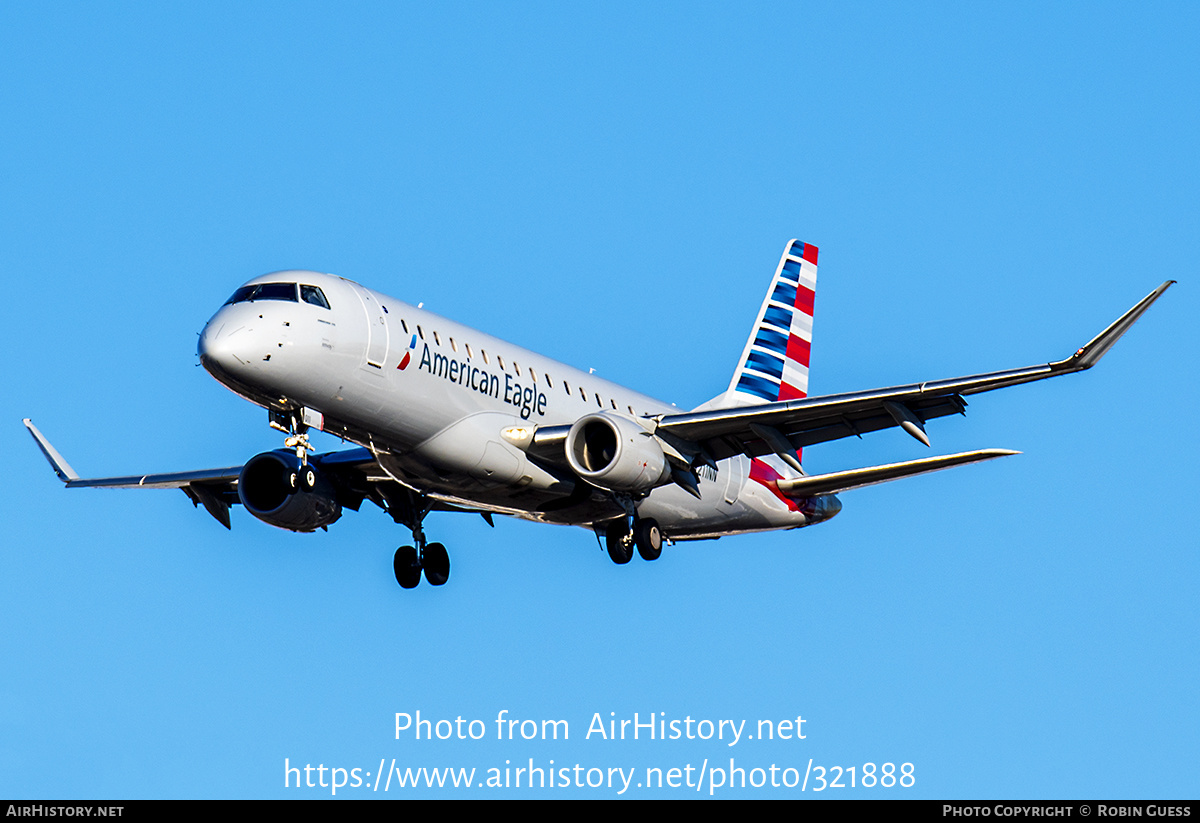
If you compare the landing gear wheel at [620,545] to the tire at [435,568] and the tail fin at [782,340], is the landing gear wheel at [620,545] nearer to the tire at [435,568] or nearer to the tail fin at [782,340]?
the tire at [435,568]

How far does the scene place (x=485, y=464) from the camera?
34844 millimetres

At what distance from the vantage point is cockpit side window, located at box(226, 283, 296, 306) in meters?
32.2

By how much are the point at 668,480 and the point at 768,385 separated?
441 inches

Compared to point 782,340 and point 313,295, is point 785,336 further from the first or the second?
point 313,295

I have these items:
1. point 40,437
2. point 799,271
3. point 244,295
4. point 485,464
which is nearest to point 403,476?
point 485,464

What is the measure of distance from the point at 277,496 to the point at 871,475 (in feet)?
44.5

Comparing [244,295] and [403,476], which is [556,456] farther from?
[244,295]

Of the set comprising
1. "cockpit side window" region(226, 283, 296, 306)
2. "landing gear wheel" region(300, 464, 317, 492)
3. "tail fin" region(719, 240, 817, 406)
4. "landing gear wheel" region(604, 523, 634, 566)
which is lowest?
"landing gear wheel" region(300, 464, 317, 492)

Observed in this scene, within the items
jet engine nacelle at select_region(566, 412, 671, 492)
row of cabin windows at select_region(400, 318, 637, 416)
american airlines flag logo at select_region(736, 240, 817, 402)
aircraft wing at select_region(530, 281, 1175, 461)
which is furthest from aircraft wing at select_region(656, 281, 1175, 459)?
american airlines flag logo at select_region(736, 240, 817, 402)

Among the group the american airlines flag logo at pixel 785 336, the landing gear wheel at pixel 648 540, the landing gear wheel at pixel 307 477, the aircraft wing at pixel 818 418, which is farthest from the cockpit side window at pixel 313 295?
the american airlines flag logo at pixel 785 336

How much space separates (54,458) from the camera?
41.8 m

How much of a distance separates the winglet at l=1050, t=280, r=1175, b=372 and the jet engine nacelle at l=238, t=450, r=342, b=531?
54.4 ft

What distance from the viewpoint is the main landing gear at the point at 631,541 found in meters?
37.9

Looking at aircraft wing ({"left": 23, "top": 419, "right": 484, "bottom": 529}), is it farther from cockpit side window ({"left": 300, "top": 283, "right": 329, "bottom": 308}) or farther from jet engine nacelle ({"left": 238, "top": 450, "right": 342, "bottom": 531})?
cockpit side window ({"left": 300, "top": 283, "right": 329, "bottom": 308})
